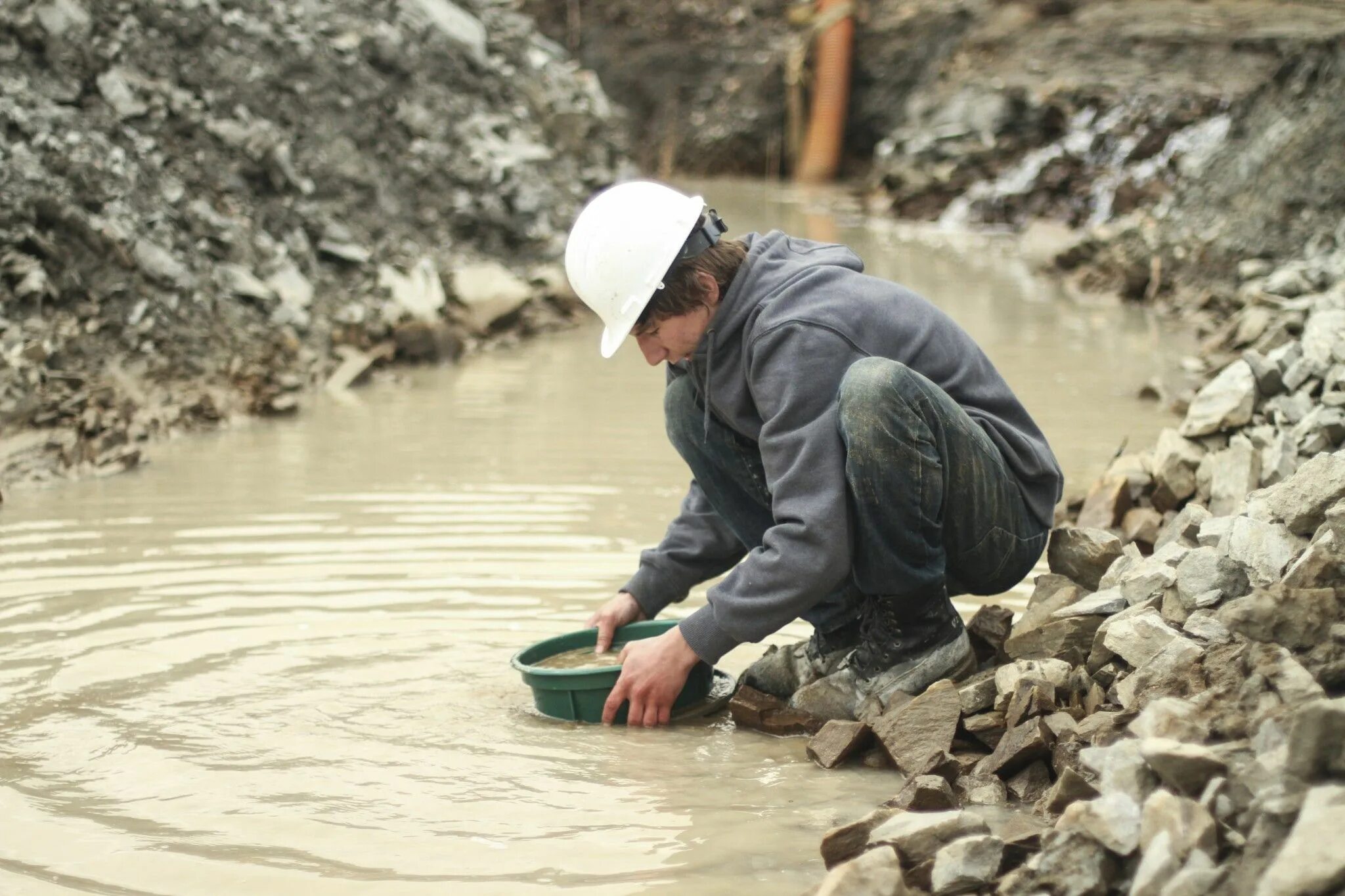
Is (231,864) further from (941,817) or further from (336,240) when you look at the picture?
(336,240)

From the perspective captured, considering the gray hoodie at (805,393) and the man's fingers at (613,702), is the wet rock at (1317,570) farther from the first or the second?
the man's fingers at (613,702)

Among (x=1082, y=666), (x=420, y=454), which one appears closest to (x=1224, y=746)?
(x=1082, y=666)

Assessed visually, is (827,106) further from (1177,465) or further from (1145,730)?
(1145,730)

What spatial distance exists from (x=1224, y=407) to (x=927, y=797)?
248cm

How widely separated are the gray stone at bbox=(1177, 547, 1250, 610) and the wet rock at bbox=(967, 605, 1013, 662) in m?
0.53

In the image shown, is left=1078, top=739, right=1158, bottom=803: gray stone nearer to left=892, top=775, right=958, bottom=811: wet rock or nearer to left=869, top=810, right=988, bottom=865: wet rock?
left=869, top=810, right=988, bottom=865: wet rock

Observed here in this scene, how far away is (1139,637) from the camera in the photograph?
2596mm


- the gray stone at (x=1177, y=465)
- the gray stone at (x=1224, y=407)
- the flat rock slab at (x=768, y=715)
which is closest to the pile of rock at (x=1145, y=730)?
the flat rock slab at (x=768, y=715)

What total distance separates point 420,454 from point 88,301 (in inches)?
Result: 75.0

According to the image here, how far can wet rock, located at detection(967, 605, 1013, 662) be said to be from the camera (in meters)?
3.12

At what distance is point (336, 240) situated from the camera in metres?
7.97

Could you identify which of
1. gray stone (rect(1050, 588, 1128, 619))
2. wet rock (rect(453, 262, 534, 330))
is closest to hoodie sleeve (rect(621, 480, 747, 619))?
gray stone (rect(1050, 588, 1128, 619))

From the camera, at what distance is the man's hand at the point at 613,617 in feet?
10.7

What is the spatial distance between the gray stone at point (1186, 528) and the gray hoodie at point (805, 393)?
29 cm
